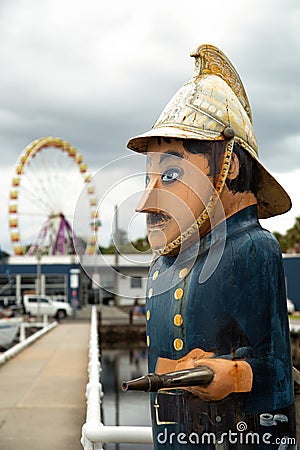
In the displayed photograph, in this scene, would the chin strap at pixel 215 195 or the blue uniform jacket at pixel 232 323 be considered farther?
the chin strap at pixel 215 195

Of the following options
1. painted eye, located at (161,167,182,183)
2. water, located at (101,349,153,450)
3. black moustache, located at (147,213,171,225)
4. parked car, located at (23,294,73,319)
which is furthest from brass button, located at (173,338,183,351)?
parked car, located at (23,294,73,319)

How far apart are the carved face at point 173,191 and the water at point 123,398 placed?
558cm

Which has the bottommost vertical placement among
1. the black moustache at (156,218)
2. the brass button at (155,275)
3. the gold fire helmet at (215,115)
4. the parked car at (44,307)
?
the parked car at (44,307)

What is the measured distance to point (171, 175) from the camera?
111 inches

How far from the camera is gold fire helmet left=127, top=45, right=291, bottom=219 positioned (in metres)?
2.80

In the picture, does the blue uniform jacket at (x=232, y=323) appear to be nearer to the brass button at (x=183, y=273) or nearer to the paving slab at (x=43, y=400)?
the brass button at (x=183, y=273)

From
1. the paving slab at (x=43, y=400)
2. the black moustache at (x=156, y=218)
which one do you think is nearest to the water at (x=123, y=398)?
the paving slab at (x=43, y=400)

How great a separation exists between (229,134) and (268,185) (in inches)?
14.4

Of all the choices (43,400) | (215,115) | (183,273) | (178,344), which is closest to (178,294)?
(183,273)

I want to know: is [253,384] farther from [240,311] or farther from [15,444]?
[15,444]

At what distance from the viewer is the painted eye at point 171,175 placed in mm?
2817

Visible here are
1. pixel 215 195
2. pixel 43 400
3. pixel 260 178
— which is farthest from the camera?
pixel 43 400

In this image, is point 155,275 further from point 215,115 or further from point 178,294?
point 215,115

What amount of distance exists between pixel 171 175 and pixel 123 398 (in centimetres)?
1107
